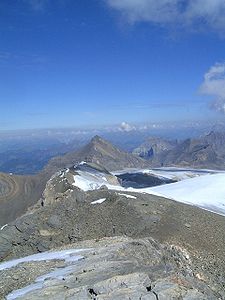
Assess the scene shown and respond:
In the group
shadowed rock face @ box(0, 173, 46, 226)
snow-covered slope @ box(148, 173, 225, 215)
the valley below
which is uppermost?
the valley below

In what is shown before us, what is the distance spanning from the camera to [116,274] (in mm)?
18891

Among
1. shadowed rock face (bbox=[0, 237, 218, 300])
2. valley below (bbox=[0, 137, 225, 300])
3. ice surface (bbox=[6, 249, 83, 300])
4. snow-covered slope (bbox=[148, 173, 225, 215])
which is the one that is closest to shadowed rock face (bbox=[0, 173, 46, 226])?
snow-covered slope (bbox=[148, 173, 225, 215])

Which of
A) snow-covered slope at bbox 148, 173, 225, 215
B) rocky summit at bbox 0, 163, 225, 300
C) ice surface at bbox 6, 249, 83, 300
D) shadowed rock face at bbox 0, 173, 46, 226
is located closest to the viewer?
rocky summit at bbox 0, 163, 225, 300

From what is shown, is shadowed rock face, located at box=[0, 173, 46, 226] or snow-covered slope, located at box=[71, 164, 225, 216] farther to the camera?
shadowed rock face, located at box=[0, 173, 46, 226]

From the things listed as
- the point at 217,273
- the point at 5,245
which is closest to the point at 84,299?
the point at 217,273

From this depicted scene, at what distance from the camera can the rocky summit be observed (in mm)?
16969

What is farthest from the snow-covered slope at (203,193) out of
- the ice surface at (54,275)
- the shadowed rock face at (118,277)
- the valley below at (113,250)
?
the ice surface at (54,275)

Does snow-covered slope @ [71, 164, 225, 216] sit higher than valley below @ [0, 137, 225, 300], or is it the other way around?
valley below @ [0, 137, 225, 300]

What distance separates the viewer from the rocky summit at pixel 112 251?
17.0m

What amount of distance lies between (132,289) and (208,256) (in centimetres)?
1580

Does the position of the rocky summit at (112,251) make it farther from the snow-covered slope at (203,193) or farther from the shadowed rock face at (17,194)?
the shadowed rock face at (17,194)

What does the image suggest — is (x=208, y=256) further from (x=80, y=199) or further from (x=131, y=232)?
(x=80, y=199)

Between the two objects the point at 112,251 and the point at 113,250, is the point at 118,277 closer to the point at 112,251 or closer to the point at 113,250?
the point at 112,251

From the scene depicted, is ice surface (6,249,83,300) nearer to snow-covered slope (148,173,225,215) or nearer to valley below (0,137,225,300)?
valley below (0,137,225,300)
